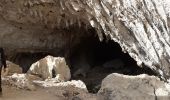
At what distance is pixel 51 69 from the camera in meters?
6.53

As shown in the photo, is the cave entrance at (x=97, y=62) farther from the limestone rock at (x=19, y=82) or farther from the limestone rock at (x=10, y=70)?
the limestone rock at (x=19, y=82)

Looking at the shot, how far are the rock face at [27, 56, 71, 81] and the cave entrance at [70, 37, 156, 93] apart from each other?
0.96 m

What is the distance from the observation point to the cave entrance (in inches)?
309

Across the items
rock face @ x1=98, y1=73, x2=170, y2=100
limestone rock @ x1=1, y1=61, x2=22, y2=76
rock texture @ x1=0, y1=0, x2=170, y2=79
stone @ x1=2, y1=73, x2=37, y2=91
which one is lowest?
rock face @ x1=98, y1=73, x2=170, y2=100

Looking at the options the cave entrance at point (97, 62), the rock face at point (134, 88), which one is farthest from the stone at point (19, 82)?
the cave entrance at point (97, 62)

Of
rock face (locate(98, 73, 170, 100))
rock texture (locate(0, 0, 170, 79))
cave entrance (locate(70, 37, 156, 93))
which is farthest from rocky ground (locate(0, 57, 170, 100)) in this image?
cave entrance (locate(70, 37, 156, 93))

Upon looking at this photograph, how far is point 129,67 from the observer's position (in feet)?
26.7

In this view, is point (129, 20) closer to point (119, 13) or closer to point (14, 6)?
point (119, 13)

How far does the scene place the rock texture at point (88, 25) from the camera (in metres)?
5.64

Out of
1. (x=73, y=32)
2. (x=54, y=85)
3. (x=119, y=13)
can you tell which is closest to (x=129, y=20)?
(x=119, y=13)

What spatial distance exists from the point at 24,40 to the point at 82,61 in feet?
4.37

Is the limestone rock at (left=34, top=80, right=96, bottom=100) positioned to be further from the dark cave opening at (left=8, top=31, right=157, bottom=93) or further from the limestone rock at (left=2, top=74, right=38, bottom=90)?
the dark cave opening at (left=8, top=31, right=157, bottom=93)

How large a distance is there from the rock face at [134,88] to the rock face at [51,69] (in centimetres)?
142

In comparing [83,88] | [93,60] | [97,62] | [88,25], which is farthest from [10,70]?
[97,62]
